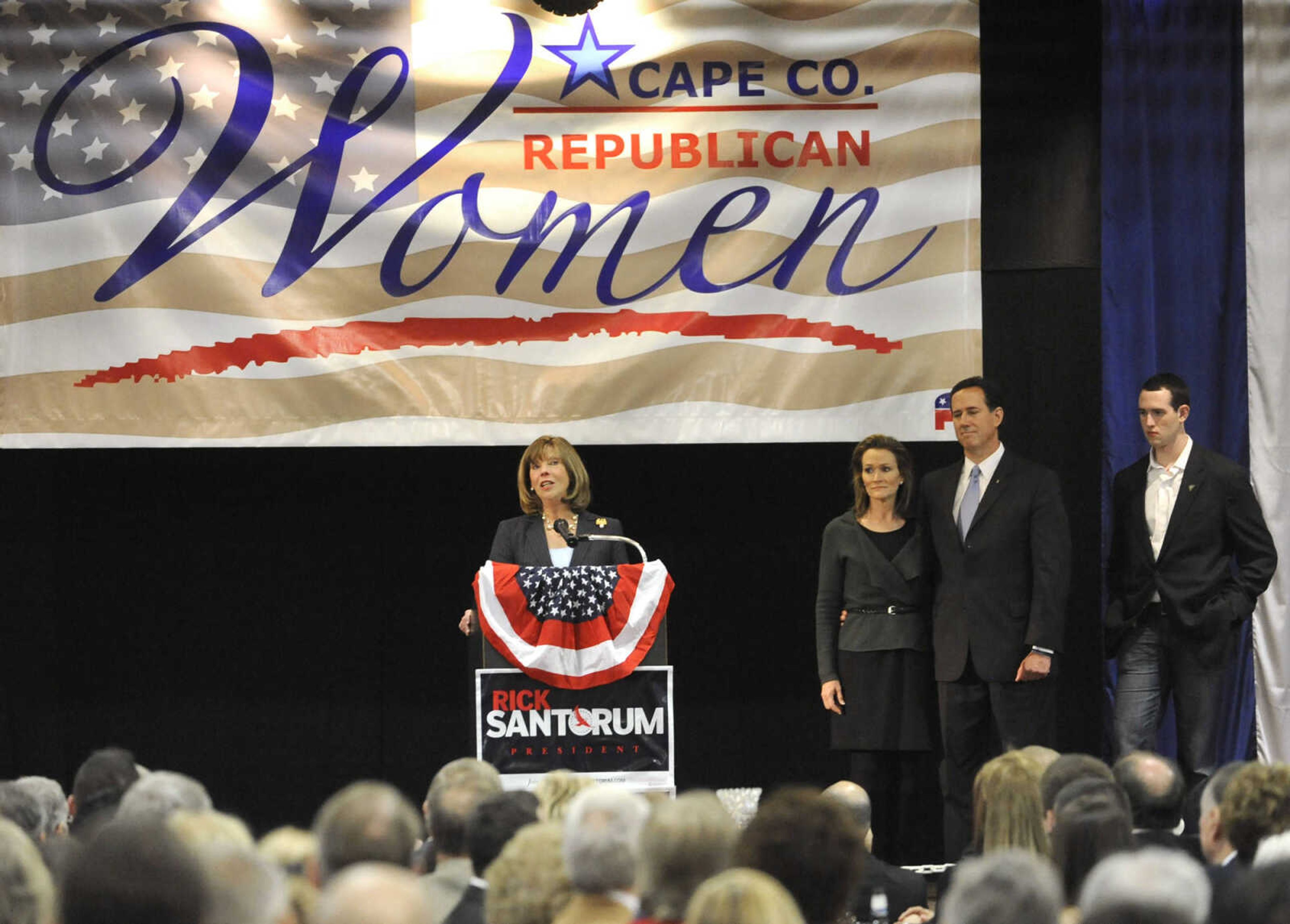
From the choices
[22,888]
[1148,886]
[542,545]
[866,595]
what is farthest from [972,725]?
[22,888]

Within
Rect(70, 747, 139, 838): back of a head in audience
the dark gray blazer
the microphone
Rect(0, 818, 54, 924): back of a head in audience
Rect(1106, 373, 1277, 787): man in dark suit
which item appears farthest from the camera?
the dark gray blazer

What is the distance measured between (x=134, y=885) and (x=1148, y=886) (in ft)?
4.24

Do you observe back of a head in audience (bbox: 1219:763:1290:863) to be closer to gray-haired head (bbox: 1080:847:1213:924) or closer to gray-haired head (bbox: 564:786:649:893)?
gray-haired head (bbox: 1080:847:1213:924)

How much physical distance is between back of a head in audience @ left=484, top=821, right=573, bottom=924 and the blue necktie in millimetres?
3366

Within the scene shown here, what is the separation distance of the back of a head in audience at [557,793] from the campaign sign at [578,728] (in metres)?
1.64

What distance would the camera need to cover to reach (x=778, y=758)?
671 cm

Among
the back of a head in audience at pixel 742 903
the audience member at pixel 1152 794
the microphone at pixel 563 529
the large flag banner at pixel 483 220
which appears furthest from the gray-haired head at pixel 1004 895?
the large flag banner at pixel 483 220

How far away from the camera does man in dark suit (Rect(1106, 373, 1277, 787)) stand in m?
5.67

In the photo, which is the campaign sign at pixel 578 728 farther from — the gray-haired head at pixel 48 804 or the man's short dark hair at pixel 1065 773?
Result: the man's short dark hair at pixel 1065 773

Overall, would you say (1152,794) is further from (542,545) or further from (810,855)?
(542,545)

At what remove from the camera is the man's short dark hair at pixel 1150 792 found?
11.4 feet

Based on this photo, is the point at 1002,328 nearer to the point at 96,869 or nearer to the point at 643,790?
the point at 643,790

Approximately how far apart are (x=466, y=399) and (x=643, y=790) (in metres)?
1.88

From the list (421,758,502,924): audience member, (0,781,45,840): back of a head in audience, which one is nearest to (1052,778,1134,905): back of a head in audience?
(421,758,502,924): audience member
